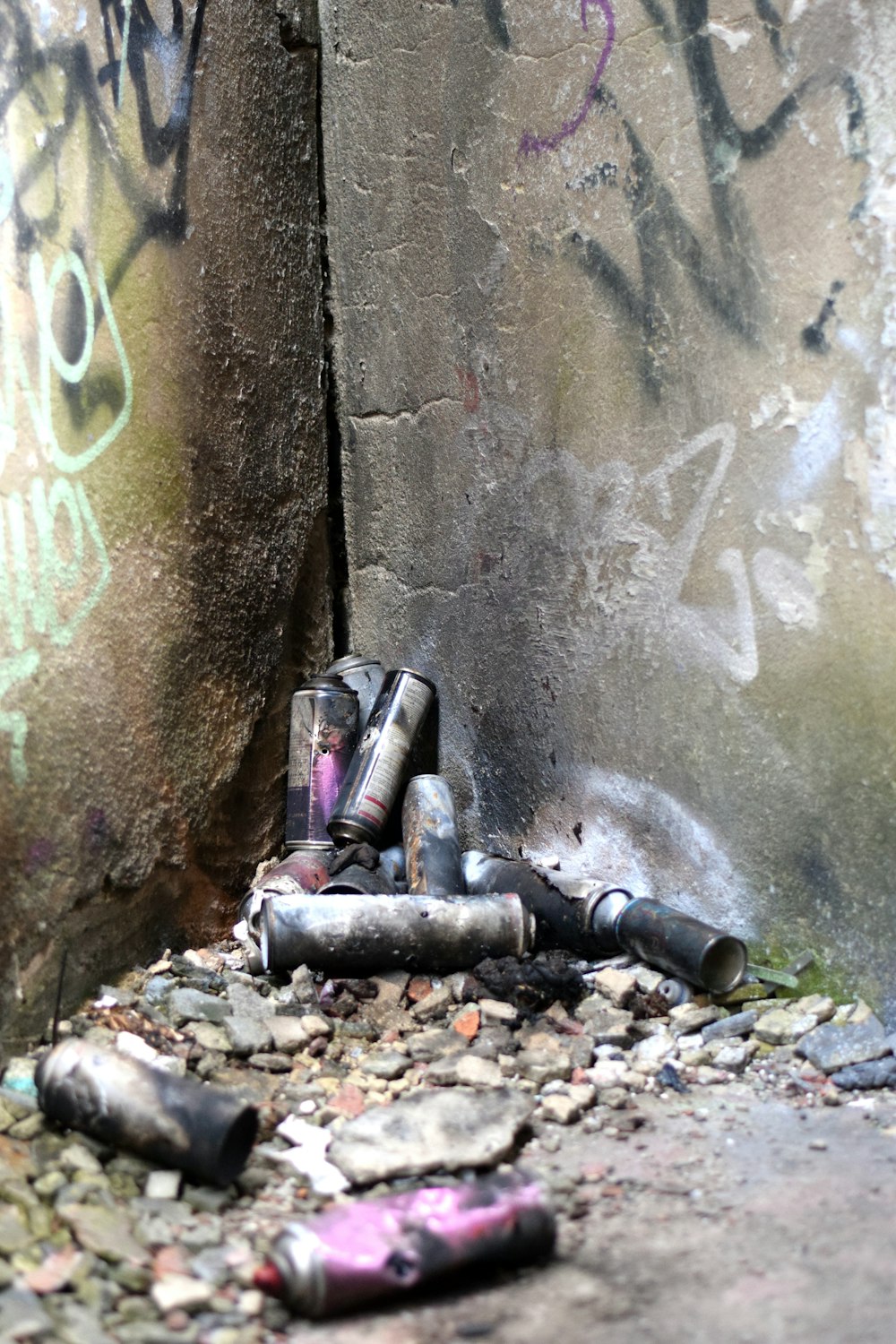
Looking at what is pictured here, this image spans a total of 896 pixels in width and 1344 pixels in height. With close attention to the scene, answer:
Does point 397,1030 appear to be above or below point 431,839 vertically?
below

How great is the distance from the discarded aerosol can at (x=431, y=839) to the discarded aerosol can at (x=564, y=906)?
0.11 metres

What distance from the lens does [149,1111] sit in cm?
179

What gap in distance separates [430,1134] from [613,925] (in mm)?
822

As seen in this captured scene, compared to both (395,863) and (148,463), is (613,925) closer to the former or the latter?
(395,863)

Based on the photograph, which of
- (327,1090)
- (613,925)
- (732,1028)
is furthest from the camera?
(613,925)

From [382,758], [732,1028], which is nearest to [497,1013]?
[732,1028]

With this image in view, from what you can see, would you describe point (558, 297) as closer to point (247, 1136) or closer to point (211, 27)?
point (211, 27)

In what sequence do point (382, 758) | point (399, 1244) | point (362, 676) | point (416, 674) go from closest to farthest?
point (399, 1244)
point (382, 758)
point (416, 674)
point (362, 676)

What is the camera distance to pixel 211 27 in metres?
2.75

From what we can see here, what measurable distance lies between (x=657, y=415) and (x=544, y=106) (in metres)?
0.79

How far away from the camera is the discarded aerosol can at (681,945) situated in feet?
7.91

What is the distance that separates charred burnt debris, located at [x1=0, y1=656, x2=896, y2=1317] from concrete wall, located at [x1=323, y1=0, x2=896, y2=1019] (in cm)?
17

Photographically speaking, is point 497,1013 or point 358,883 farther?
point 358,883

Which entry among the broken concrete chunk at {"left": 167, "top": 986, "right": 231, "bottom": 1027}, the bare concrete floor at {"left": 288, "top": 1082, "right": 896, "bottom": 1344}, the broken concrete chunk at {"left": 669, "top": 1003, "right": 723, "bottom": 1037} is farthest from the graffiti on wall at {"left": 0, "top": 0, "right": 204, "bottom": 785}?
the broken concrete chunk at {"left": 669, "top": 1003, "right": 723, "bottom": 1037}
